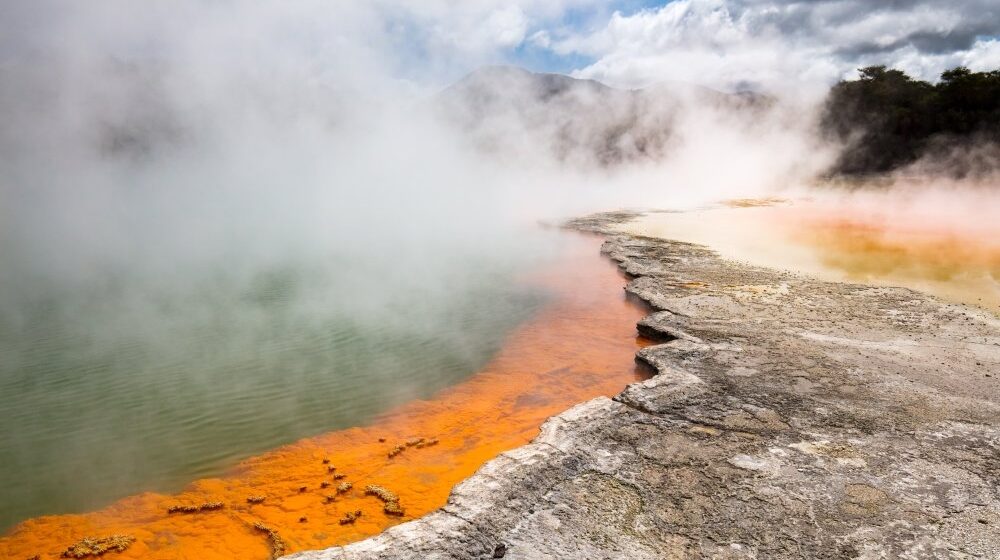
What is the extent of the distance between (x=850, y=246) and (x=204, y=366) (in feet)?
31.9

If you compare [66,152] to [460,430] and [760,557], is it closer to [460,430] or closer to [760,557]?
[460,430]

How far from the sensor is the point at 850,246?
9.48 metres

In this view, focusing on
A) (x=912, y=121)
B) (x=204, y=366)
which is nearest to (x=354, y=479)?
(x=204, y=366)

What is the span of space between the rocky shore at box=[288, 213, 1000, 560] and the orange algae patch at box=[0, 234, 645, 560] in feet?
1.91

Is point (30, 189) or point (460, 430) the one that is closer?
point (460, 430)

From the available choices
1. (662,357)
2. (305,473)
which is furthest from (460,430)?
(662,357)

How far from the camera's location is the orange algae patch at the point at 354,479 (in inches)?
119

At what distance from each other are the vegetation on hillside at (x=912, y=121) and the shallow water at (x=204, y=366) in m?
19.0

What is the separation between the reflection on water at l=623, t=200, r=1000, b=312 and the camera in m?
6.93

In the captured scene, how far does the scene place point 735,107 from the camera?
1076 inches

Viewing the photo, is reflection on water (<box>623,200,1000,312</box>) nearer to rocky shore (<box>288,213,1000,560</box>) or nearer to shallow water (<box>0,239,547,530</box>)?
rocky shore (<box>288,213,1000,560</box>)

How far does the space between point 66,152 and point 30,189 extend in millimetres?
5504

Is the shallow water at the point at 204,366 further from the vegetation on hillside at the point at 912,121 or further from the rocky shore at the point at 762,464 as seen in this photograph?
the vegetation on hillside at the point at 912,121

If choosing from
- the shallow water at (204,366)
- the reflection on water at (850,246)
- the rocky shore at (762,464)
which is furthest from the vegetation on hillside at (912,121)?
the shallow water at (204,366)
